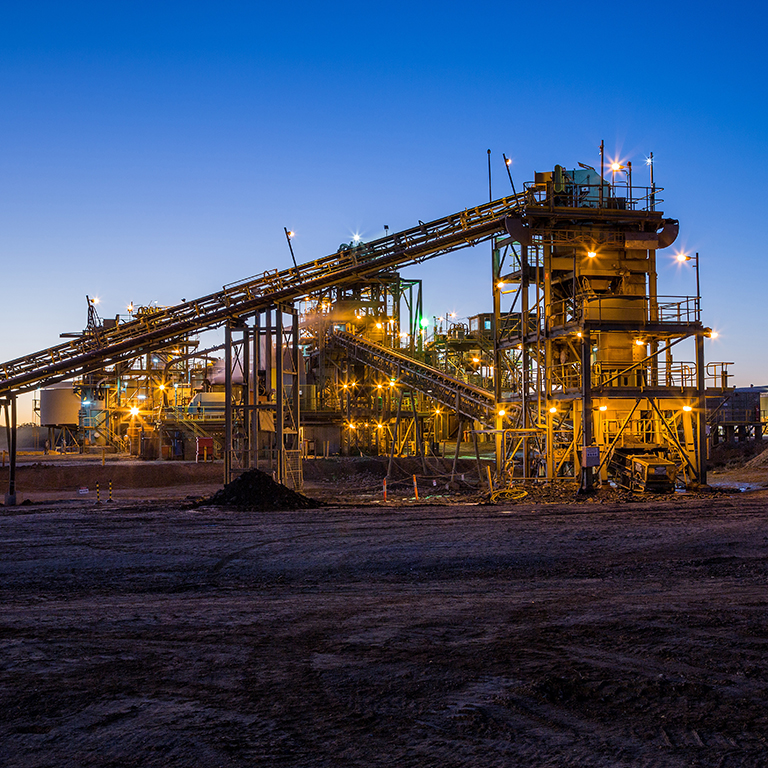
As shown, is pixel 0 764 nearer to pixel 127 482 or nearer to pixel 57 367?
pixel 57 367

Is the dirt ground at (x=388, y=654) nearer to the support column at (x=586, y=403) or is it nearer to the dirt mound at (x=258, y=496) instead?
the dirt mound at (x=258, y=496)

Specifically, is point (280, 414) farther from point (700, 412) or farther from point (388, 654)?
A: point (388, 654)

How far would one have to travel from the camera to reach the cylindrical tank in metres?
52.9

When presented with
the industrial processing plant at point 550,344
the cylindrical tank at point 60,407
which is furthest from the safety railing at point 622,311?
the cylindrical tank at point 60,407

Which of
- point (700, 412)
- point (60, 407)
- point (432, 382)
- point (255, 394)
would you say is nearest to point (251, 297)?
point (255, 394)

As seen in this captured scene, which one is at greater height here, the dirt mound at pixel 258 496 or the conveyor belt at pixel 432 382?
the conveyor belt at pixel 432 382

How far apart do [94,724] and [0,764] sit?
752mm

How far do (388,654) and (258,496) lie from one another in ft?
→ 50.1

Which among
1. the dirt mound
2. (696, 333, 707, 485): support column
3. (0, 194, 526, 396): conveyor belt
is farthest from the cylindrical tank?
(696, 333, 707, 485): support column

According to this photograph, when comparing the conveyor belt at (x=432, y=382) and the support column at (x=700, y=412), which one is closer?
the support column at (x=700, y=412)

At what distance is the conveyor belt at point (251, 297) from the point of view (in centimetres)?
2570

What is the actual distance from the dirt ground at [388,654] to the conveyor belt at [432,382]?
53.5ft

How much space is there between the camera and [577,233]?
89.9 feet

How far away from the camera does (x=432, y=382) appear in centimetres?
3338
